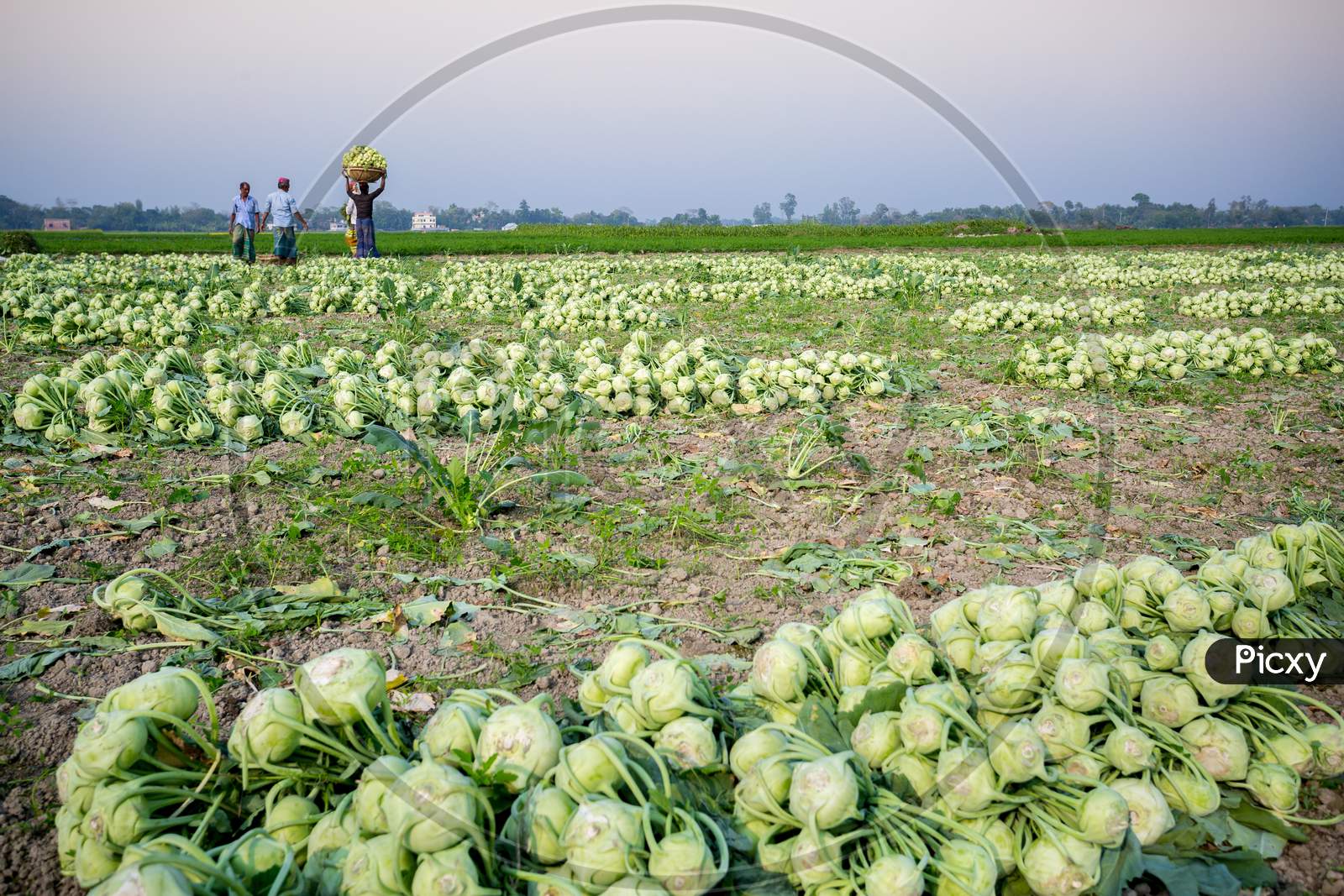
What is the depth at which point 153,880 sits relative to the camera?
1.50m

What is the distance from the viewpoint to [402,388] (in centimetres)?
623

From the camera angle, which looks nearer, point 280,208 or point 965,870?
point 965,870

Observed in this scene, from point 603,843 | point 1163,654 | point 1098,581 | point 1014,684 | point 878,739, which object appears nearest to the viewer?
point 603,843

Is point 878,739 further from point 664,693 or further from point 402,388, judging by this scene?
point 402,388

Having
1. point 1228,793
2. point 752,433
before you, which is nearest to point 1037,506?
point 752,433

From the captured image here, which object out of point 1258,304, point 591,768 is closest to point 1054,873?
point 591,768

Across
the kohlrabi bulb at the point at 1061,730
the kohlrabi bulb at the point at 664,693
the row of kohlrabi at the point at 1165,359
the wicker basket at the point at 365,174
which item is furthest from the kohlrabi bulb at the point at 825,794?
the wicker basket at the point at 365,174

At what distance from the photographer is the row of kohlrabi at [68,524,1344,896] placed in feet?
5.64

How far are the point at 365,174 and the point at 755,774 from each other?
24780 millimetres

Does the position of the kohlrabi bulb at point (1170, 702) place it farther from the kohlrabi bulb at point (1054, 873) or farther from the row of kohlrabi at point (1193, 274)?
the row of kohlrabi at point (1193, 274)

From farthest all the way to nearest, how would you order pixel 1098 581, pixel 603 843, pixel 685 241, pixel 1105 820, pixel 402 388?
pixel 685 241, pixel 402 388, pixel 1098 581, pixel 1105 820, pixel 603 843

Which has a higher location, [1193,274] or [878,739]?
[1193,274]

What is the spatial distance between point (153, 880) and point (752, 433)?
17.2ft

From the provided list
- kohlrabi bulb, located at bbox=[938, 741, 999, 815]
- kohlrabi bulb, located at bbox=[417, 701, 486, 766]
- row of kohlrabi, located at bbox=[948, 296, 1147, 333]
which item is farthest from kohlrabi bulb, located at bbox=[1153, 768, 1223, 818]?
row of kohlrabi, located at bbox=[948, 296, 1147, 333]
